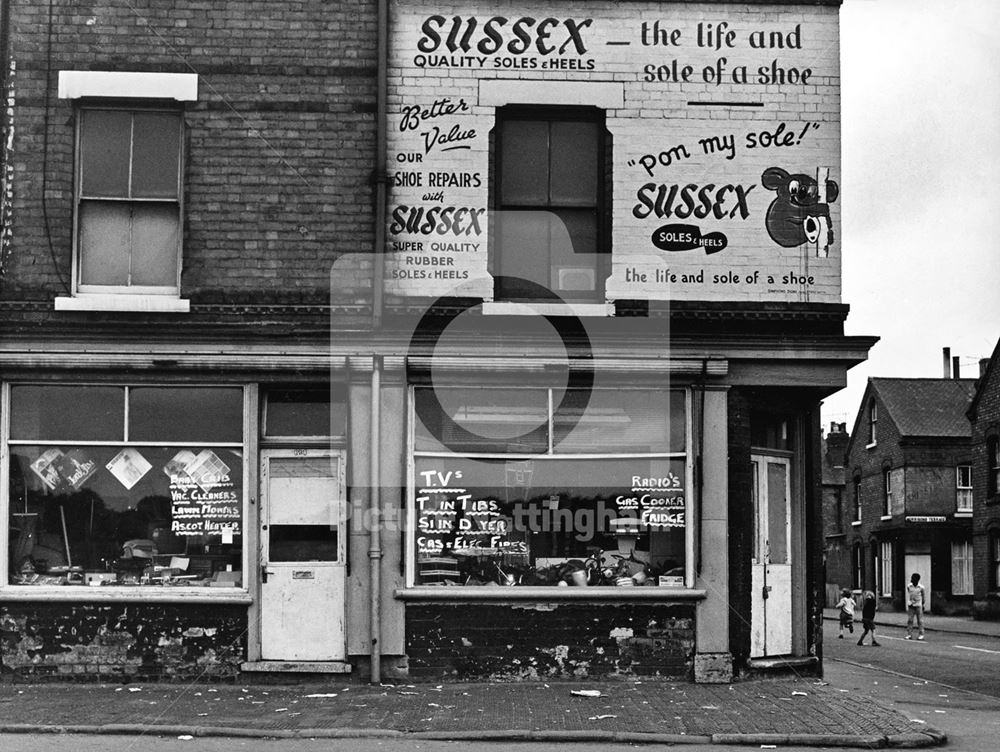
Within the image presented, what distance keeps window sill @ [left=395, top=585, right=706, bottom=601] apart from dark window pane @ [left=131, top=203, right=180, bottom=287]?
14.1 feet

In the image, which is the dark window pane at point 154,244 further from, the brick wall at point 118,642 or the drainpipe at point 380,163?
the brick wall at point 118,642

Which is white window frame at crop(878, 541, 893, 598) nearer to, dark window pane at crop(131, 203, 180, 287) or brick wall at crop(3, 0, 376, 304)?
brick wall at crop(3, 0, 376, 304)

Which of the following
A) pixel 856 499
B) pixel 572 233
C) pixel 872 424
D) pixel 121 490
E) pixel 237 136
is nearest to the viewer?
pixel 121 490

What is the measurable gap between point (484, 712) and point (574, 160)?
245 inches

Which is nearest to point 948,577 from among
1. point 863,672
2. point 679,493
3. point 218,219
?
point 863,672

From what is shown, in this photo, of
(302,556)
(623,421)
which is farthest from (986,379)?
(302,556)

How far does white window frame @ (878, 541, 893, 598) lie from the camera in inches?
2030

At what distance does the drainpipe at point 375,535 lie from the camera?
13492mm

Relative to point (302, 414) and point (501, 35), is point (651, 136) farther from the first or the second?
point (302, 414)

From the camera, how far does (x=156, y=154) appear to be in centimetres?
1416

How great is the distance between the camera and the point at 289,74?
46.3 feet

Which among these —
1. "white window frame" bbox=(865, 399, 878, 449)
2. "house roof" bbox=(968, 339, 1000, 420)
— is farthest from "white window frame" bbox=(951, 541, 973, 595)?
"house roof" bbox=(968, 339, 1000, 420)

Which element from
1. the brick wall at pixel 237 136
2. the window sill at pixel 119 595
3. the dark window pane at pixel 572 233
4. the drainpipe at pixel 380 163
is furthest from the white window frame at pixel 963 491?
the window sill at pixel 119 595

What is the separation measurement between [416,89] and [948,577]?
40.0 metres
